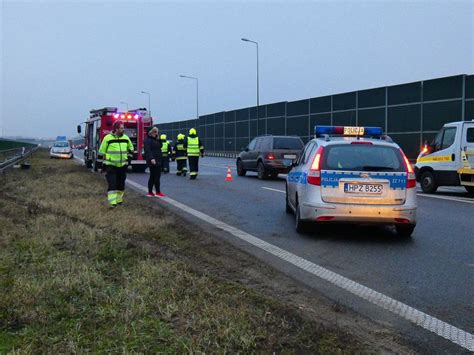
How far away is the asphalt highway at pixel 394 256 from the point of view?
491 centimetres

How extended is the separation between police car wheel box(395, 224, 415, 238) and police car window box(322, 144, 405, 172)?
3.09ft

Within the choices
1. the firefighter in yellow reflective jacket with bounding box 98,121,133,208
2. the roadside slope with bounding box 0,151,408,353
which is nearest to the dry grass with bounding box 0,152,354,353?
the roadside slope with bounding box 0,151,408,353

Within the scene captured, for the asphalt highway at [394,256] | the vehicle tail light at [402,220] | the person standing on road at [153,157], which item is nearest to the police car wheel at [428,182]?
the asphalt highway at [394,256]

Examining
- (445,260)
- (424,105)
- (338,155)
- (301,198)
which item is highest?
(424,105)

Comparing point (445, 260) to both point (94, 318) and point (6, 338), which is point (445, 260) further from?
point (6, 338)

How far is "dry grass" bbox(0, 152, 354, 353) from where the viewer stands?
3805mm

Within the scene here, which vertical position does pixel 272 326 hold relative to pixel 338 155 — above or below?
below

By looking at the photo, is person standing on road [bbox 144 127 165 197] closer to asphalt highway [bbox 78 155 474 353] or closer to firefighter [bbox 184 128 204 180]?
asphalt highway [bbox 78 155 474 353]

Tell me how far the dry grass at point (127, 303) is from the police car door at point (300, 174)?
2.14 metres

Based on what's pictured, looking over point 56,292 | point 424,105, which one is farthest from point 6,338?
point 424,105

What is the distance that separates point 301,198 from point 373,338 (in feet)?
14.8

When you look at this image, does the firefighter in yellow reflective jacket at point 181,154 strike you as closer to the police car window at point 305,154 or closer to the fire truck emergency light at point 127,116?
the fire truck emergency light at point 127,116

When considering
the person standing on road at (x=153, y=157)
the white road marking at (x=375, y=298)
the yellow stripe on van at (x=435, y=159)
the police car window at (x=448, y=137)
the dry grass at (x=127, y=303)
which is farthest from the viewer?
the yellow stripe on van at (x=435, y=159)

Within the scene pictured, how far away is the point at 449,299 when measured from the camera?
17.5ft
